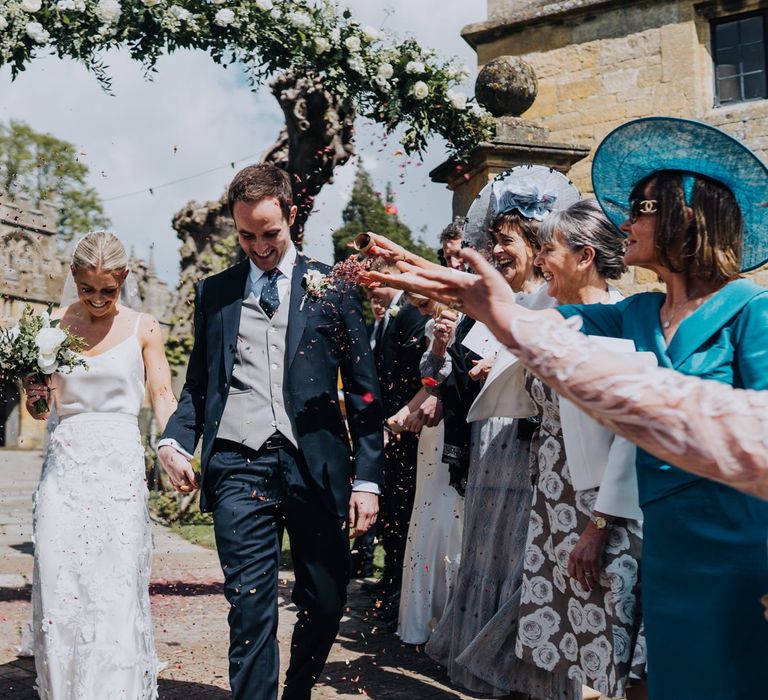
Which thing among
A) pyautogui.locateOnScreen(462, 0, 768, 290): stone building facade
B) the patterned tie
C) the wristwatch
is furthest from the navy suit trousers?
pyautogui.locateOnScreen(462, 0, 768, 290): stone building facade

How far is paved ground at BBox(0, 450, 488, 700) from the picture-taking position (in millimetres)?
4609

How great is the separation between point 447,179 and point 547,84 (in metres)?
3.97

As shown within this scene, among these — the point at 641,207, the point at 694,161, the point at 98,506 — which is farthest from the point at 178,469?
the point at 694,161

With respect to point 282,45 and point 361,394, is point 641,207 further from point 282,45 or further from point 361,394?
point 282,45

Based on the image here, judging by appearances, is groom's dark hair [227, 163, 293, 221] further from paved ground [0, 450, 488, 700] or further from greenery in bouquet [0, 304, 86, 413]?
paved ground [0, 450, 488, 700]

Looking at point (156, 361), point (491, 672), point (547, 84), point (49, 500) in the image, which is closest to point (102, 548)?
point (49, 500)

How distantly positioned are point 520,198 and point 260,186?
127 cm

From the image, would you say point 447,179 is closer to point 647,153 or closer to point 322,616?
point 322,616

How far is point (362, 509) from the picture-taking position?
385 cm

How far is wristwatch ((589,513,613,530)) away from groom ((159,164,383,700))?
109 cm

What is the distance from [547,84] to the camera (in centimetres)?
1066

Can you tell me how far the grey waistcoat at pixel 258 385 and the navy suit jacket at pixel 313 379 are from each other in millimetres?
31

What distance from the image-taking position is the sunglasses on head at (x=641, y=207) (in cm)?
240

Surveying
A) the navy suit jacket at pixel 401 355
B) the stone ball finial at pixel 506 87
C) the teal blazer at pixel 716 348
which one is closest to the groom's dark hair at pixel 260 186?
the teal blazer at pixel 716 348
